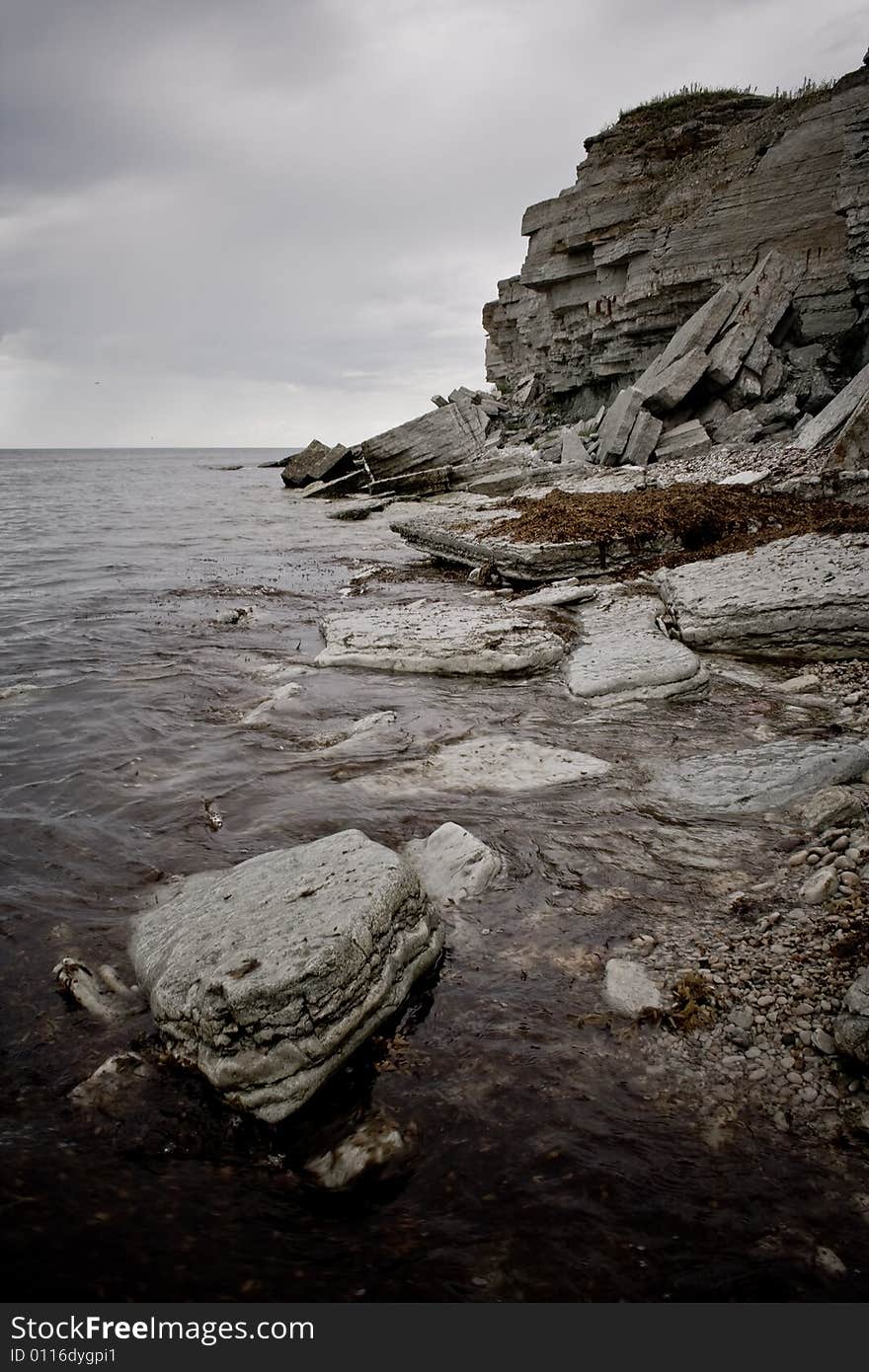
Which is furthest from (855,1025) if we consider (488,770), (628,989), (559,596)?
(559,596)

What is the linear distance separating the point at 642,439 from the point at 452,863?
16.0 metres

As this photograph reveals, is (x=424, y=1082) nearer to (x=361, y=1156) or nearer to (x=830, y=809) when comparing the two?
(x=361, y=1156)

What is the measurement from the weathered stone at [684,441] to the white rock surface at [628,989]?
1547 centimetres

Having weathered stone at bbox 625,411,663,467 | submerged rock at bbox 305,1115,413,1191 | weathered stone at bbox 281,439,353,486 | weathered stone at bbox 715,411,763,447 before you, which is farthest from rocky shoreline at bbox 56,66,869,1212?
weathered stone at bbox 281,439,353,486

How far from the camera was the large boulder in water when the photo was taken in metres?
2.44

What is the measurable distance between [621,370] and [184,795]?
77.5 feet

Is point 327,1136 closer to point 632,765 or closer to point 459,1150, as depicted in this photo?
point 459,1150

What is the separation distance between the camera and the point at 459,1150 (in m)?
2.28

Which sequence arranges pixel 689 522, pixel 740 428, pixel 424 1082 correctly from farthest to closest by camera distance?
pixel 740 428 < pixel 689 522 < pixel 424 1082

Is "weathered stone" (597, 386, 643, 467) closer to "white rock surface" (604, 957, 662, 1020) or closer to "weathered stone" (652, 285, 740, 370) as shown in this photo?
"weathered stone" (652, 285, 740, 370)

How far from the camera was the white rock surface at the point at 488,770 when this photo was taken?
4.56 m

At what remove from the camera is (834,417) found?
1302 centimetres

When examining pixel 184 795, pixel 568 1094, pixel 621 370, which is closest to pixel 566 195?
pixel 621 370

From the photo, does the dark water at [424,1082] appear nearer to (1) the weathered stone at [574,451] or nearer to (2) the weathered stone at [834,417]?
(2) the weathered stone at [834,417]
